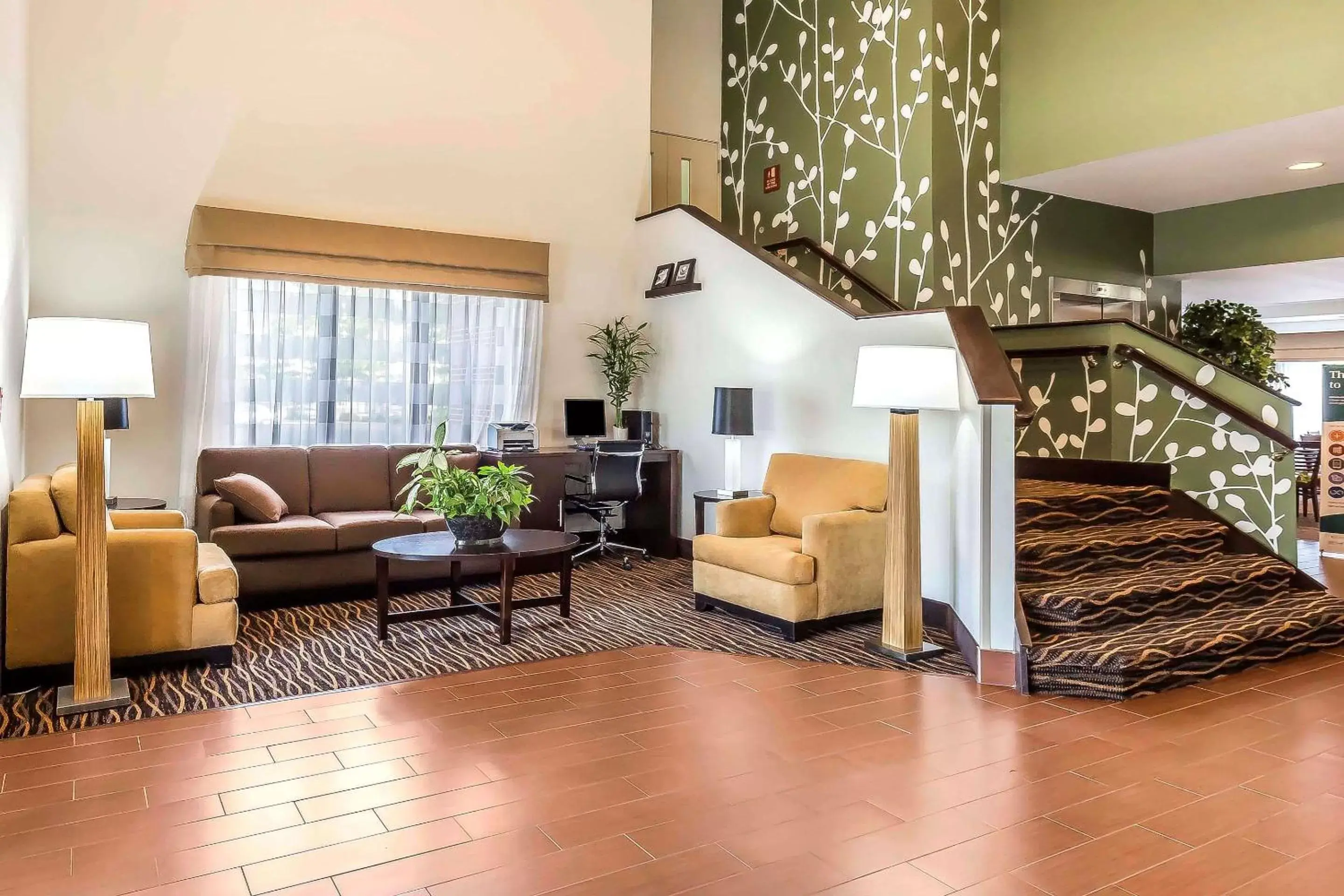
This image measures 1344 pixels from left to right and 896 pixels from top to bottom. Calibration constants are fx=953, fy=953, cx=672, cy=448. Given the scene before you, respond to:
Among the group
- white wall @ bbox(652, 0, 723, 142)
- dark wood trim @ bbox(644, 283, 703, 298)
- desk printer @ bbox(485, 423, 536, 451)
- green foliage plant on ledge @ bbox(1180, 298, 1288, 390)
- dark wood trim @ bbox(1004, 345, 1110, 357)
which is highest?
white wall @ bbox(652, 0, 723, 142)

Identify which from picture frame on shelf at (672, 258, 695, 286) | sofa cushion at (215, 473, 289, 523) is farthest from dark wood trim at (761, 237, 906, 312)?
sofa cushion at (215, 473, 289, 523)

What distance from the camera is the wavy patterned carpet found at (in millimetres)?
3898

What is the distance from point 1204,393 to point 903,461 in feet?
7.97

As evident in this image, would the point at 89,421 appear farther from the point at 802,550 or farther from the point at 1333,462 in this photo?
the point at 1333,462

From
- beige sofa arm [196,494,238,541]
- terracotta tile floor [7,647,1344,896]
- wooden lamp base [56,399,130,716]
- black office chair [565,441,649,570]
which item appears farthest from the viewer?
black office chair [565,441,649,570]

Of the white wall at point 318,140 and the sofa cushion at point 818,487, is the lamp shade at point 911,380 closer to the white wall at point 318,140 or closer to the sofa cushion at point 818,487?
the sofa cushion at point 818,487

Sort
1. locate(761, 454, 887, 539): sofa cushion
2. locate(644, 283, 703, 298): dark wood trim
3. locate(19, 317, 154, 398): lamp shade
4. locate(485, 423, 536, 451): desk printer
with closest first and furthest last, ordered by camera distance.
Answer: locate(19, 317, 154, 398): lamp shade
locate(761, 454, 887, 539): sofa cushion
locate(485, 423, 536, 451): desk printer
locate(644, 283, 703, 298): dark wood trim

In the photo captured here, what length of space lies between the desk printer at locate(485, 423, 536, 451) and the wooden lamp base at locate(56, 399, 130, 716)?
324cm

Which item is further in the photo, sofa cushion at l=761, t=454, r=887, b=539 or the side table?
the side table

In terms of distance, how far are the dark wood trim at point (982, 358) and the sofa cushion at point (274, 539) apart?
3.72 m

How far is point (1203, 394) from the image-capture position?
18.8 ft

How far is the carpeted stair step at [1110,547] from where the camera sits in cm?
500

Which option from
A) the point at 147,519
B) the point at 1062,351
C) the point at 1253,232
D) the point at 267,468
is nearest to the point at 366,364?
the point at 267,468

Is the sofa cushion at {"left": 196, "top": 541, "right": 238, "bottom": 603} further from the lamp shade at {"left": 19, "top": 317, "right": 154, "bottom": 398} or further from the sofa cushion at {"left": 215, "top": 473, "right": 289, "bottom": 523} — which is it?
the sofa cushion at {"left": 215, "top": 473, "right": 289, "bottom": 523}
